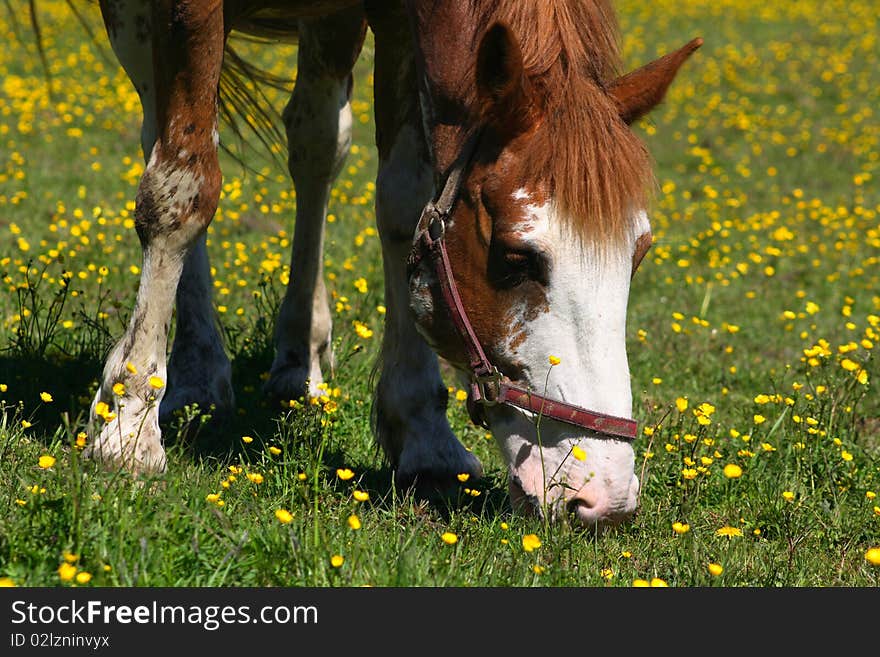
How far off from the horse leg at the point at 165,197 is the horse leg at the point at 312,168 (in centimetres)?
116

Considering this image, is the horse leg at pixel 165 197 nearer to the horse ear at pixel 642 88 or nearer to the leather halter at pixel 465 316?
the leather halter at pixel 465 316

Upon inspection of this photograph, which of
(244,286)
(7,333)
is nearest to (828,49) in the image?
(244,286)

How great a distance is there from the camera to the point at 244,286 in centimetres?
637

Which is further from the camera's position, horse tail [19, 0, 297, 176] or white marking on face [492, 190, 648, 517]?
horse tail [19, 0, 297, 176]

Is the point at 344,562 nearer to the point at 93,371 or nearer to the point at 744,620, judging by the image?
the point at 744,620

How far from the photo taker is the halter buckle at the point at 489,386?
3.38 metres

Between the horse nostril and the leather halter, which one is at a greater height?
the leather halter

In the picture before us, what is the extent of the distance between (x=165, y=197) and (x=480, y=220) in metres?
1.17

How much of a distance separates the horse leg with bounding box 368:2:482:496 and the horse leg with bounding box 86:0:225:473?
68 cm

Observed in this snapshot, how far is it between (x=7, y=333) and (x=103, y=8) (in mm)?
1652

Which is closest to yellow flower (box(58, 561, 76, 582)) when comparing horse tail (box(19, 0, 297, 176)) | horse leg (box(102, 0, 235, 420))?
horse leg (box(102, 0, 235, 420))

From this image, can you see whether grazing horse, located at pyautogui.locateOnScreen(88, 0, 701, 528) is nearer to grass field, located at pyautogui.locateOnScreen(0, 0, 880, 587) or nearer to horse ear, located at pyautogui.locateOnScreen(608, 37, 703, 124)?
horse ear, located at pyautogui.locateOnScreen(608, 37, 703, 124)

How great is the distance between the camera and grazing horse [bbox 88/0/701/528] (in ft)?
10.5

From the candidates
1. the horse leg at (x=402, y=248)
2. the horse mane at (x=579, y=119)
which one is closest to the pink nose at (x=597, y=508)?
the horse mane at (x=579, y=119)
